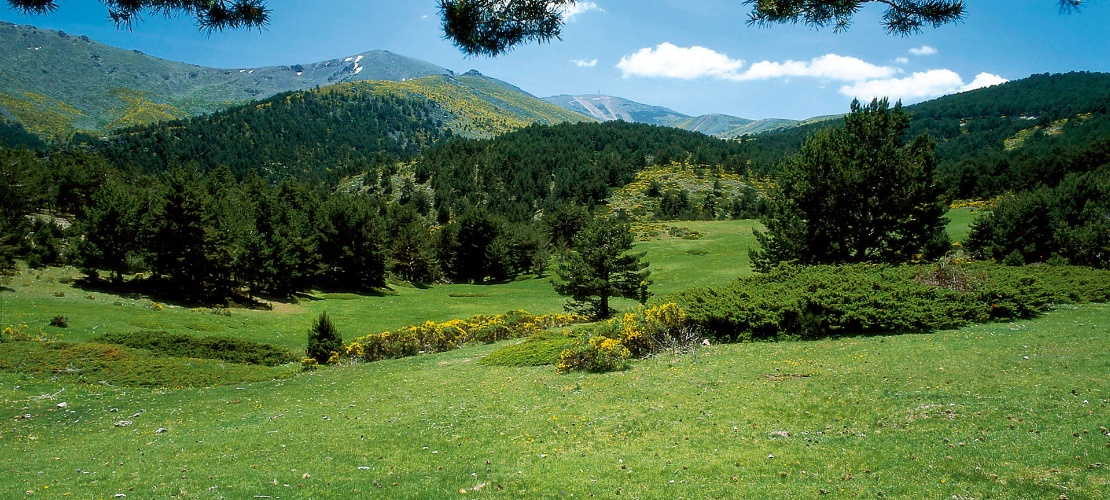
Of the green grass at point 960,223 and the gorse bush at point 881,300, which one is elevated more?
the green grass at point 960,223

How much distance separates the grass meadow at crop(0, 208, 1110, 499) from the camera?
6.93 meters

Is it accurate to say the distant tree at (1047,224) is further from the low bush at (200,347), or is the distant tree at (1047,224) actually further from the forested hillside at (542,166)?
the forested hillside at (542,166)

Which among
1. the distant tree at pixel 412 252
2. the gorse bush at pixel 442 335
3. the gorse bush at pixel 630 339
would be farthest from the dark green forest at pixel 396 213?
the gorse bush at pixel 442 335

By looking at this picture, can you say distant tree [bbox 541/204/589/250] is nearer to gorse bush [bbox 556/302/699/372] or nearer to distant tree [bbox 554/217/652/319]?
distant tree [bbox 554/217/652/319]

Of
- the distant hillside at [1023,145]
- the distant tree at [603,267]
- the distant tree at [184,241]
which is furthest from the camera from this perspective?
the distant hillside at [1023,145]

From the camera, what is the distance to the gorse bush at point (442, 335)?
85.5ft

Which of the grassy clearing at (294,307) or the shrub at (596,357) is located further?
the grassy clearing at (294,307)

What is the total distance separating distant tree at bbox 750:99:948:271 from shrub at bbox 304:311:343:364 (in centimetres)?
2673

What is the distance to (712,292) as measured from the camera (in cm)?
2131

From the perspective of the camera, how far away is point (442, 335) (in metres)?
27.9

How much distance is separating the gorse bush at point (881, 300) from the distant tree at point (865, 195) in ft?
31.4

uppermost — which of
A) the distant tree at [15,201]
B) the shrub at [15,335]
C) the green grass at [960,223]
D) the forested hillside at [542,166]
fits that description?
the forested hillside at [542,166]

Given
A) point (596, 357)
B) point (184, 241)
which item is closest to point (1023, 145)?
point (596, 357)

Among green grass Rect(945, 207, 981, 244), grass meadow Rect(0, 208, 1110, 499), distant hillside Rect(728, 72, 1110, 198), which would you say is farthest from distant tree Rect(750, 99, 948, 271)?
distant hillside Rect(728, 72, 1110, 198)
